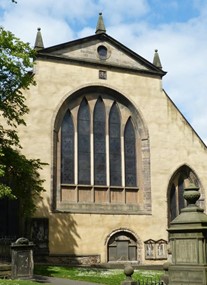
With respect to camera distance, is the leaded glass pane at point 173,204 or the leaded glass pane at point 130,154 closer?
the leaded glass pane at point 130,154

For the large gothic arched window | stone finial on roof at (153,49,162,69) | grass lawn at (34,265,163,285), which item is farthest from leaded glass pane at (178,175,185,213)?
grass lawn at (34,265,163,285)

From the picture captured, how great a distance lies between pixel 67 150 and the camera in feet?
86.9

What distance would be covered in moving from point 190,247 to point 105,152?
54.5 feet

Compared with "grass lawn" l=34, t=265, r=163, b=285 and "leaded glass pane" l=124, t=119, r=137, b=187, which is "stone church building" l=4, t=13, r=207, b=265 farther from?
"grass lawn" l=34, t=265, r=163, b=285

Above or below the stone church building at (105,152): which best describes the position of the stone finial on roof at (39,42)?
above

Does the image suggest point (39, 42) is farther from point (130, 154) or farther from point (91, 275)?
point (91, 275)

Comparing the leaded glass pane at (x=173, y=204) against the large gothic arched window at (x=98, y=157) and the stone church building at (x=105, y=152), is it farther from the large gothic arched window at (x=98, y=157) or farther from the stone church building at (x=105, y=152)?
the large gothic arched window at (x=98, y=157)

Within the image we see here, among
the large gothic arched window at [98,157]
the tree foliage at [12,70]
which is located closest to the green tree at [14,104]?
the tree foliage at [12,70]

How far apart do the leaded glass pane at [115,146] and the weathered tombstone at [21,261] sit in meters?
10.0

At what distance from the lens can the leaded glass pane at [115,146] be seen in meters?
27.3

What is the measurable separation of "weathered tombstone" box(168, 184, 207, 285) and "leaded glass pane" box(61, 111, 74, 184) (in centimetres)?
1522

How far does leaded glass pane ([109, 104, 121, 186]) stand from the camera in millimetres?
27344

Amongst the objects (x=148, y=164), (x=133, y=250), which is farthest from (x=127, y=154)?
(x=133, y=250)

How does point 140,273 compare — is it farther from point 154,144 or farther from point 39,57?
point 39,57
